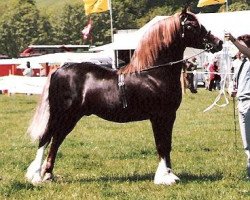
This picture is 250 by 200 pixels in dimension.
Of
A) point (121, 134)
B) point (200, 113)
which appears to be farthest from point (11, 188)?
point (200, 113)

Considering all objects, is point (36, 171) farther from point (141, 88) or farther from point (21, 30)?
point (21, 30)

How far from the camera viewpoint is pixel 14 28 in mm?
122500

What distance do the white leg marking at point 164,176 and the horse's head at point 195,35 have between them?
1.71 m

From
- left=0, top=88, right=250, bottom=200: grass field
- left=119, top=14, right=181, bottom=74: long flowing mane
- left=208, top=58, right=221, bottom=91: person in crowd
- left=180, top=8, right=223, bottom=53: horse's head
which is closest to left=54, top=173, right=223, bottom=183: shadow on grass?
left=0, top=88, right=250, bottom=200: grass field

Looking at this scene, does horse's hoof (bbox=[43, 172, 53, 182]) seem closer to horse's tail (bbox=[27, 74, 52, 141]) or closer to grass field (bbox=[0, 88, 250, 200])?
grass field (bbox=[0, 88, 250, 200])

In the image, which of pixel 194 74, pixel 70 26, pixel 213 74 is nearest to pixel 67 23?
pixel 70 26

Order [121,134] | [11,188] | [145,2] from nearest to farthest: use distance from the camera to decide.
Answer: [11,188], [121,134], [145,2]

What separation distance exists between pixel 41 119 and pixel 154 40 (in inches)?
80.2

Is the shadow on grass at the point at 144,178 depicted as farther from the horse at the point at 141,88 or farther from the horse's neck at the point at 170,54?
the horse's neck at the point at 170,54

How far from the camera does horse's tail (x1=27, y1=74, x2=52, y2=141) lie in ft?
30.6

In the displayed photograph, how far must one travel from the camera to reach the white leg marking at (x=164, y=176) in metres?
8.88

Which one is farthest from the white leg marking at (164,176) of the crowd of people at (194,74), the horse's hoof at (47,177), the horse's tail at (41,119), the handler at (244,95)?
the crowd of people at (194,74)

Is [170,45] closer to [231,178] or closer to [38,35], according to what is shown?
[231,178]

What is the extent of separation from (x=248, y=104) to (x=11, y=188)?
349 cm
